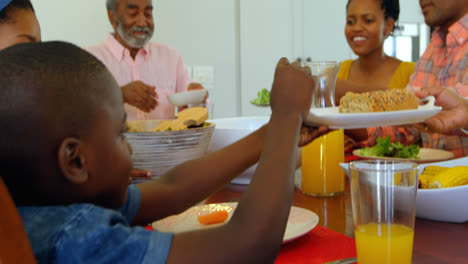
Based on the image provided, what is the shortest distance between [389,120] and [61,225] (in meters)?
0.61

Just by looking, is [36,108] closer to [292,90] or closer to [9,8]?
[292,90]

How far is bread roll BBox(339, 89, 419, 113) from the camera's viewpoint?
1011mm

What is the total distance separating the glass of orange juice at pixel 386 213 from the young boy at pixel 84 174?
11cm

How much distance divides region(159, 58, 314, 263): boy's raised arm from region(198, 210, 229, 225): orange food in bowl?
23 cm

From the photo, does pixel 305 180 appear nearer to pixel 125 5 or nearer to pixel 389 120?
pixel 389 120

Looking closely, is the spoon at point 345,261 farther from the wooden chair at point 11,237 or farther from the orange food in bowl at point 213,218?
the wooden chair at point 11,237

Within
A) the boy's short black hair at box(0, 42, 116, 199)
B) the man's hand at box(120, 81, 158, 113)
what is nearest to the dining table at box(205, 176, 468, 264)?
the boy's short black hair at box(0, 42, 116, 199)

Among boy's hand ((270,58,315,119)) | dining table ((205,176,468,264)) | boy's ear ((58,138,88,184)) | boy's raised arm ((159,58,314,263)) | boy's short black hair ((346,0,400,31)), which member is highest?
boy's short black hair ((346,0,400,31))

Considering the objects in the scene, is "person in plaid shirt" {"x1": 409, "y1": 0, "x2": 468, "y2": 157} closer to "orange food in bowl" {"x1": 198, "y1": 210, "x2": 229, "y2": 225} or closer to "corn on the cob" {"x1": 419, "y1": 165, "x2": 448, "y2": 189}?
"corn on the cob" {"x1": 419, "y1": 165, "x2": 448, "y2": 189}

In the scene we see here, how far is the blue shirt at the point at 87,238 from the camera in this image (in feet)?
1.36

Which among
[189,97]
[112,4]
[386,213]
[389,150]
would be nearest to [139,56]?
[112,4]

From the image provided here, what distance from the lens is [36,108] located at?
1.44 ft

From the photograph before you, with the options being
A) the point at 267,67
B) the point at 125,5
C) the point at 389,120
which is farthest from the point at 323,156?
the point at 267,67

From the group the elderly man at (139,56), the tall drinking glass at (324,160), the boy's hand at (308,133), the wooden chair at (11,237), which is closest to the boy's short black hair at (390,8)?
the elderly man at (139,56)
